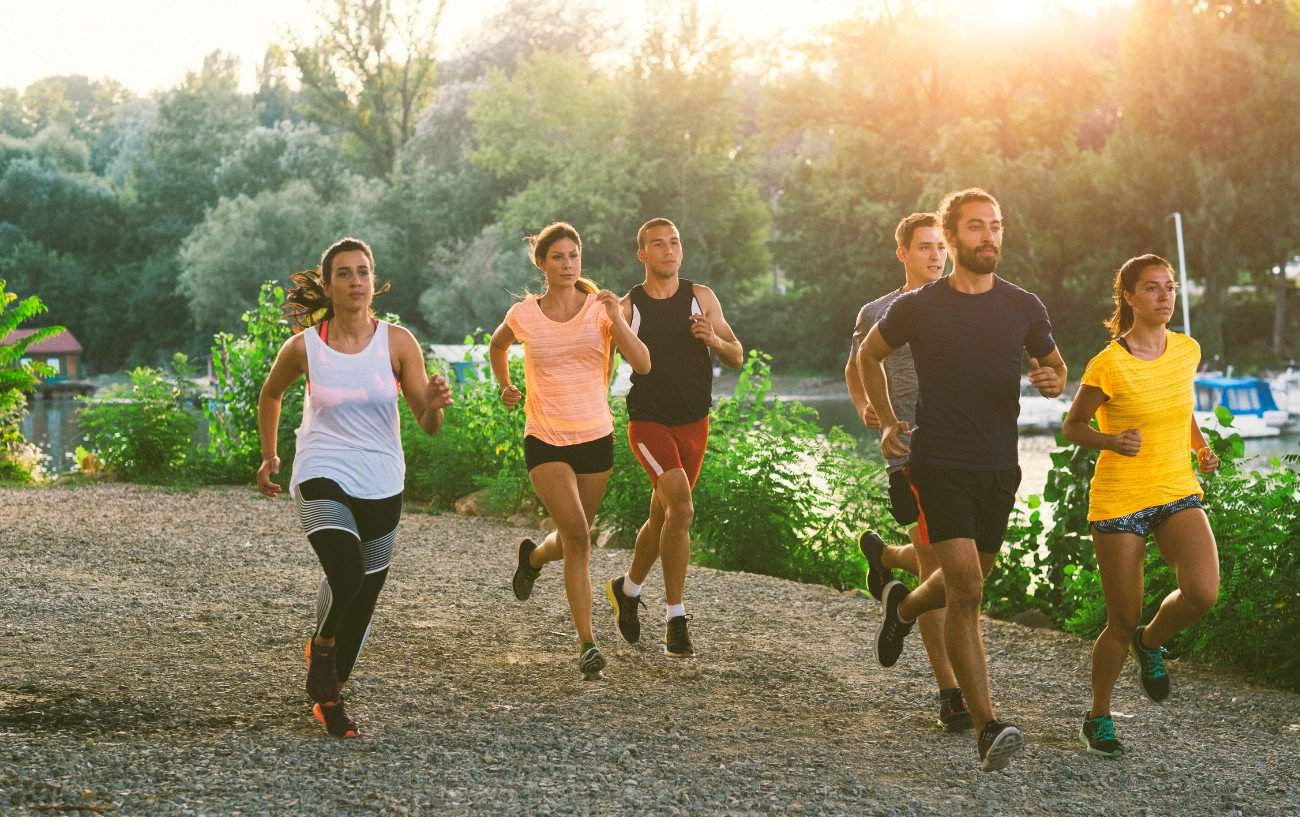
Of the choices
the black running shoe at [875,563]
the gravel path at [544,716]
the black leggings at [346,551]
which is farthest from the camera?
the black running shoe at [875,563]

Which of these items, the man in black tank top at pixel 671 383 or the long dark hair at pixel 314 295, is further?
the man in black tank top at pixel 671 383

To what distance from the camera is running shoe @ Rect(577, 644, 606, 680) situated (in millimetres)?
6355

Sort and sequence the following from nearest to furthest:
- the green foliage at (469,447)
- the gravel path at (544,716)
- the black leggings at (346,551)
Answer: the gravel path at (544,716), the black leggings at (346,551), the green foliage at (469,447)

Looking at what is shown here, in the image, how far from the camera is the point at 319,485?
534 centimetres

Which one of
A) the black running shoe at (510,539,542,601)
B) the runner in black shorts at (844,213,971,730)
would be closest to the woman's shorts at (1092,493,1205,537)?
the runner in black shorts at (844,213,971,730)

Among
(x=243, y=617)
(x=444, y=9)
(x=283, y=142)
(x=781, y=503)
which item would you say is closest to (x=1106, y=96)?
(x=444, y=9)

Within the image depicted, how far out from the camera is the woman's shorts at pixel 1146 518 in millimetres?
5219

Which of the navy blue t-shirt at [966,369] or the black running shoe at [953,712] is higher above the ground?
the navy blue t-shirt at [966,369]

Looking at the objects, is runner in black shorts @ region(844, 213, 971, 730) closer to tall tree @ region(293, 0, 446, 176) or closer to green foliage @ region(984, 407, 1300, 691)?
green foliage @ region(984, 407, 1300, 691)

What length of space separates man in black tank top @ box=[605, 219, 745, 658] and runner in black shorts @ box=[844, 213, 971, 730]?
775mm

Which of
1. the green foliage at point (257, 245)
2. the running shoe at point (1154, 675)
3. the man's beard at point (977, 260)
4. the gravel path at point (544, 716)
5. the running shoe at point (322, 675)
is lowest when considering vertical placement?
the gravel path at point (544, 716)

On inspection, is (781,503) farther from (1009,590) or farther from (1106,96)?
(1106,96)

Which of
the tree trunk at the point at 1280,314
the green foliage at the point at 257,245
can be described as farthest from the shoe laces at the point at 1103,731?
the green foliage at the point at 257,245

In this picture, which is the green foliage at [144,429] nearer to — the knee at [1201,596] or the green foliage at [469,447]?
the green foliage at [469,447]
